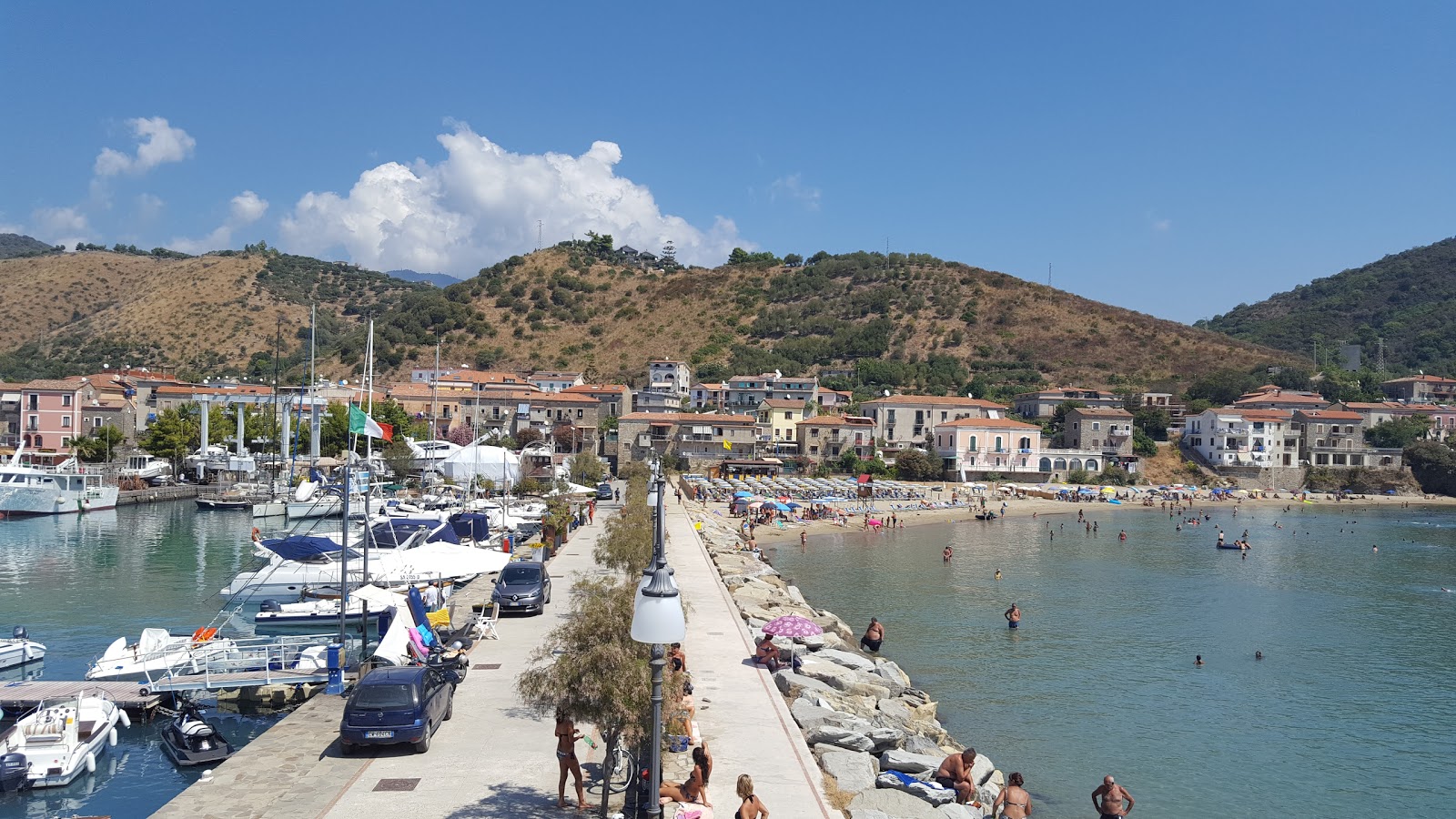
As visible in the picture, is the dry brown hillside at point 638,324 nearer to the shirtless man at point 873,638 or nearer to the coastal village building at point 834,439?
the coastal village building at point 834,439

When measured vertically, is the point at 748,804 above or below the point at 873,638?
above

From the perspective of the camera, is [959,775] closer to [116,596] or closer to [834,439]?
[116,596]

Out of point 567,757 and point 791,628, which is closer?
point 567,757

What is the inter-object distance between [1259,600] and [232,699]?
115 feet

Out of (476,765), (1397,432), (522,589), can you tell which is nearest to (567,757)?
(476,765)

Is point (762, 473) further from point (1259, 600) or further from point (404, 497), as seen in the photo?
point (1259, 600)

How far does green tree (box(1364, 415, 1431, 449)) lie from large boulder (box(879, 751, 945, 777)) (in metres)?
97.6

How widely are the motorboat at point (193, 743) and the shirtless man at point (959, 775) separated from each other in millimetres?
11010

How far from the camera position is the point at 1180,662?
27.1 m

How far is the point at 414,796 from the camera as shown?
11.3 m

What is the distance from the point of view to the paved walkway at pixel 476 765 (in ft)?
36.7

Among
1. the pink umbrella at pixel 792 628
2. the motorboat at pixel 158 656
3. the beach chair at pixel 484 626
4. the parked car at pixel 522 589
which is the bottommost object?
the motorboat at pixel 158 656

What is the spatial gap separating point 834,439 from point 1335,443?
4932 cm

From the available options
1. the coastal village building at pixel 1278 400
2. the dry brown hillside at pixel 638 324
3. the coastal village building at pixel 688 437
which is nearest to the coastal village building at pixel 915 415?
the coastal village building at pixel 688 437
